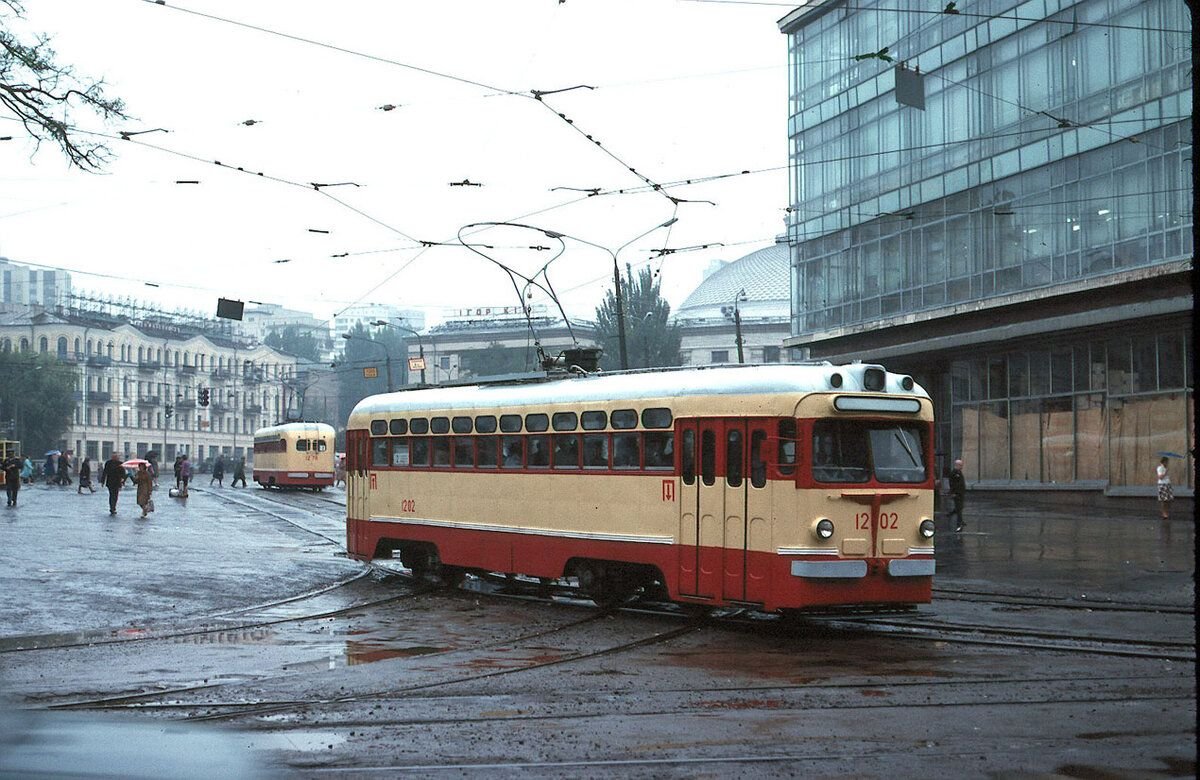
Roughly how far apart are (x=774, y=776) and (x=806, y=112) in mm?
44015

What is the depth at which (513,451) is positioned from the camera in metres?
18.7

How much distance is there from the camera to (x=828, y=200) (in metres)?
49.2

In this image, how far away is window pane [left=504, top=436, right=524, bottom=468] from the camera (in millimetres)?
18547

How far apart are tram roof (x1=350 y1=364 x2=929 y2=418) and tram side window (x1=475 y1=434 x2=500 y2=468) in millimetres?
462

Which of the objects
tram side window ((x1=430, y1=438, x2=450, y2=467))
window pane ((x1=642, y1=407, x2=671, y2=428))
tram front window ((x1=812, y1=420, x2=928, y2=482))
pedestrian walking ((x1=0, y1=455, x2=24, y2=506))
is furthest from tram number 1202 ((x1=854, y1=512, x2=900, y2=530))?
pedestrian walking ((x1=0, y1=455, x2=24, y2=506))

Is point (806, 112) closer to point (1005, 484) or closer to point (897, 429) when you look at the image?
point (1005, 484)

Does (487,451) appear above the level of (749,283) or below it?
below

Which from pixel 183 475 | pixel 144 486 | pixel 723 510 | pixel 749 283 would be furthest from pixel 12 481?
pixel 749 283

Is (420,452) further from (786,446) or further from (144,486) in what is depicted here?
(144,486)

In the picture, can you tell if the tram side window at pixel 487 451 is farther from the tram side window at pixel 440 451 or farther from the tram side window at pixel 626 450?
the tram side window at pixel 626 450

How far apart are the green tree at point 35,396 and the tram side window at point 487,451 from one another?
268 feet

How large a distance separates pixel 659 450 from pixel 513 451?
3.11 m

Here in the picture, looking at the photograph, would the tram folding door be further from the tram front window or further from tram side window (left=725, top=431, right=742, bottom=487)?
the tram front window

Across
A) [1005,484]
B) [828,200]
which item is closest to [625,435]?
[1005,484]
